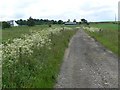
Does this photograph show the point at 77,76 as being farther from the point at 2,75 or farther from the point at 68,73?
the point at 2,75

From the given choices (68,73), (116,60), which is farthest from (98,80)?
(116,60)

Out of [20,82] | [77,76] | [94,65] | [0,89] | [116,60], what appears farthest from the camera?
[116,60]

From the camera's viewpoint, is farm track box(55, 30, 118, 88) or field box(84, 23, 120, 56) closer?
farm track box(55, 30, 118, 88)

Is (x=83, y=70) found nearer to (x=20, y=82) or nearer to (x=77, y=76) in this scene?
(x=77, y=76)

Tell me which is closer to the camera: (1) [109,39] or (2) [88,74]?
(2) [88,74]

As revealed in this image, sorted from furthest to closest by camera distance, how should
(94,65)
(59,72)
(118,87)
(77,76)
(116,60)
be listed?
(116,60) → (94,65) → (59,72) → (77,76) → (118,87)

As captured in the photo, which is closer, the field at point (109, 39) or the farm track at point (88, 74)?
the farm track at point (88, 74)

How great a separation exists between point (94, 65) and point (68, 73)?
287 cm

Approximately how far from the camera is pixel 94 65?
18.0m

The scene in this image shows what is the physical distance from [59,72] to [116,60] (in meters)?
5.26

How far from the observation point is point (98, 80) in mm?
13672

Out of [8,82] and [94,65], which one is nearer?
[8,82]

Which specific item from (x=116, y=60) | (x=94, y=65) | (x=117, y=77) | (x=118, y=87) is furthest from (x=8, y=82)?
(x=116, y=60)

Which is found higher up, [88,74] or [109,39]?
[109,39]
